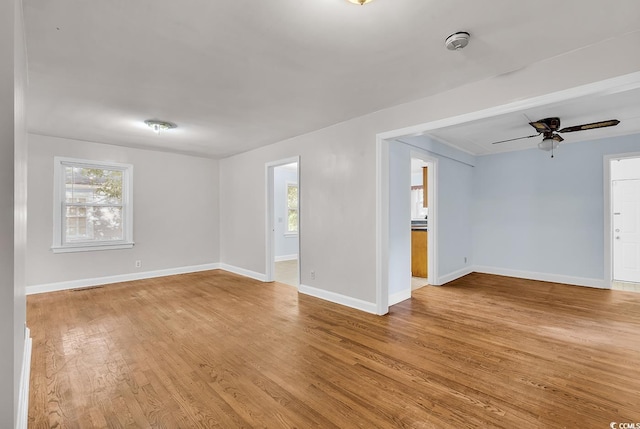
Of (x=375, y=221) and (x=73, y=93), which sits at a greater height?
(x=73, y=93)

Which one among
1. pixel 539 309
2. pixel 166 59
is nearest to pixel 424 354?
pixel 539 309

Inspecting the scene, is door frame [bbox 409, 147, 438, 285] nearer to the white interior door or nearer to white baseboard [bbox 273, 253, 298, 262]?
the white interior door

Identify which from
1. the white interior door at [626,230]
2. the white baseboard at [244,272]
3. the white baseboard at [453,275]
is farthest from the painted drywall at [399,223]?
the white interior door at [626,230]

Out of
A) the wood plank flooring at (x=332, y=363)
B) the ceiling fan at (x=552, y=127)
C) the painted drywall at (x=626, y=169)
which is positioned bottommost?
the wood plank flooring at (x=332, y=363)

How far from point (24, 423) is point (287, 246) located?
6.78 meters

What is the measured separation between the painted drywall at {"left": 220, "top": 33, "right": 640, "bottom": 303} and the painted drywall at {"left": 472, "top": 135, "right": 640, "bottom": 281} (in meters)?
0.69

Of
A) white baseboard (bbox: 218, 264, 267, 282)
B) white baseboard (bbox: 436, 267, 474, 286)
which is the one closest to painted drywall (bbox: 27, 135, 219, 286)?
white baseboard (bbox: 218, 264, 267, 282)

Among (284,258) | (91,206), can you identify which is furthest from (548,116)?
(91,206)

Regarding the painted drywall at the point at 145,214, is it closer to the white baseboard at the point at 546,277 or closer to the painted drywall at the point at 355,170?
the painted drywall at the point at 355,170

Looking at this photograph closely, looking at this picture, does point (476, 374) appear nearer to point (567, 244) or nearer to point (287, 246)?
point (567, 244)

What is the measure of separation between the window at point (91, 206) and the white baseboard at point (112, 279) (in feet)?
1.79

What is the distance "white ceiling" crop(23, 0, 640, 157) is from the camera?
74.9 inches

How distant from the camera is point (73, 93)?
3.20 metres

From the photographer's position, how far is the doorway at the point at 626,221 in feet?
18.2
